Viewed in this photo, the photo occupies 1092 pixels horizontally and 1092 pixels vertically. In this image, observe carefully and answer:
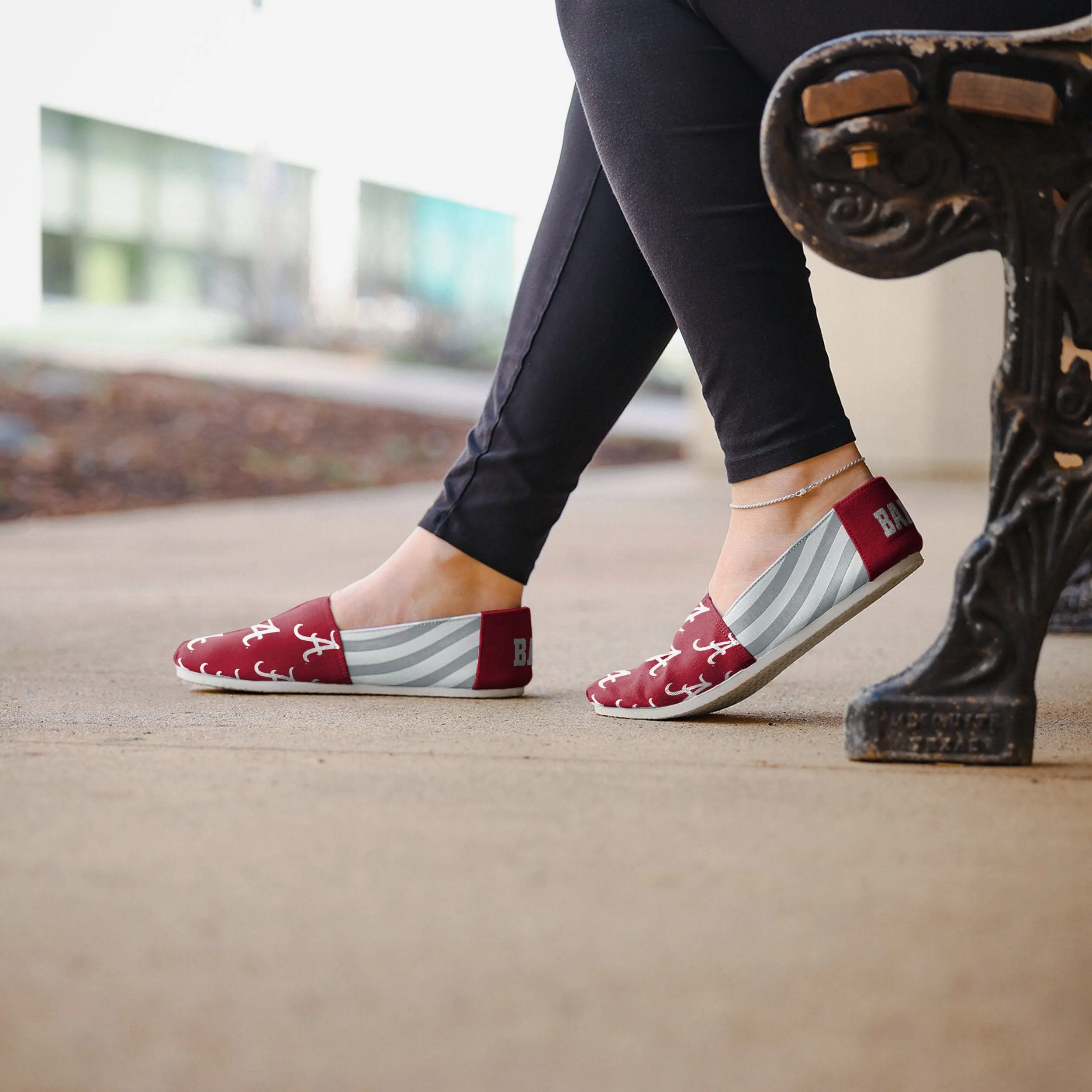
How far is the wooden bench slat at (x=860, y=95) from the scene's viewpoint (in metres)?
0.88

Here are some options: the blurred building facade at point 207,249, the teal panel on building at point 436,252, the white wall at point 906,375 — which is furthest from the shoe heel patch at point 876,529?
the teal panel on building at point 436,252

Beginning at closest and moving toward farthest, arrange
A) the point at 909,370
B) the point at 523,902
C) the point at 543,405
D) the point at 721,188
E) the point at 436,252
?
the point at 523,902
the point at 721,188
the point at 543,405
the point at 909,370
the point at 436,252

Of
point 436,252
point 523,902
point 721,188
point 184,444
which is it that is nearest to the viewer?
point 523,902

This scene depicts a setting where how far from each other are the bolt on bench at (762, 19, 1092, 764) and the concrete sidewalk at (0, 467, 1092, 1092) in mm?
54

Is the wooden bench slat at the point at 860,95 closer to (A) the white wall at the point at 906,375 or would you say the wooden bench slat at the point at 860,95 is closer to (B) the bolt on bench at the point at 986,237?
(B) the bolt on bench at the point at 986,237

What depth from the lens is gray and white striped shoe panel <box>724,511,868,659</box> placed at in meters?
1.09

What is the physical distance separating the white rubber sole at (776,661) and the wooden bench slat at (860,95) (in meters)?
0.37

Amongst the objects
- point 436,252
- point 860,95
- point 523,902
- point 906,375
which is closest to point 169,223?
point 436,252

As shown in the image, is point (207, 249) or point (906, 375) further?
point (207, 249)

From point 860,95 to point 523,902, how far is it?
582 millimetres

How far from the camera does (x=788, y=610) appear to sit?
1109 mm

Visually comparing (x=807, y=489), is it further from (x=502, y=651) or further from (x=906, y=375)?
(x=906, y=375)

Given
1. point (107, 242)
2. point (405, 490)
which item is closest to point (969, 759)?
point (405, 490)

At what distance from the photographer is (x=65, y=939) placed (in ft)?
2.02
